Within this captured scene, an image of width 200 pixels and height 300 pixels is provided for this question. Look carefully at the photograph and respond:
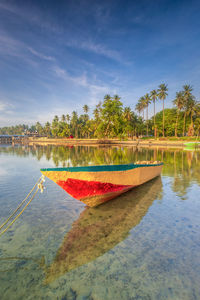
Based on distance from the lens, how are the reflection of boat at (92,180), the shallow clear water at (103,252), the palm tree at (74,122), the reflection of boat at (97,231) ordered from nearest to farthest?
the shallow clear water at (103,252) < the reflection of boat at (97,231) < the reflection of boat at (92,180) < the palm tree at (74,122)

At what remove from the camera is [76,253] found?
376 cm

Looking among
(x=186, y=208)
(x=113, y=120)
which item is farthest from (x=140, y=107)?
(x=186, y=208)

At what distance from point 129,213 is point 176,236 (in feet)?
6.01

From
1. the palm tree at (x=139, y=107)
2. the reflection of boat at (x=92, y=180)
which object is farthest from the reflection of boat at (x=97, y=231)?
the palm tree at (x=139, y=107)

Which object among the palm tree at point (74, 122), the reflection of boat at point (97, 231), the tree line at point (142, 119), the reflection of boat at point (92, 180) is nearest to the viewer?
the reflection of boat at point (97, 231)

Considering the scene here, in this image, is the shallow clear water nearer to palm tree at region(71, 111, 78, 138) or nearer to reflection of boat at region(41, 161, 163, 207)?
reflection of boat at region(41, 161, 163, 207)

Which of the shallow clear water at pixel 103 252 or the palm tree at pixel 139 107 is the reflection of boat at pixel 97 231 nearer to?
the shallow clear water at pixel 103 252

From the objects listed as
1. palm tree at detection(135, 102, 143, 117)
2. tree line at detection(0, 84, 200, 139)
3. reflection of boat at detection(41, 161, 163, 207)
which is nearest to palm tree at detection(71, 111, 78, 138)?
tree line at detection(0, 84, 200, 139)

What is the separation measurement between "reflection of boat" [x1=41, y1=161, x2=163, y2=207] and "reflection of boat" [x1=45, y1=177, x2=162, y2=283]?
545 millimetres

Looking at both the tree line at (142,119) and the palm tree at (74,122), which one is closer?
the tree line at (142,119)

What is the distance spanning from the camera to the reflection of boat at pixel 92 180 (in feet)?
17.9

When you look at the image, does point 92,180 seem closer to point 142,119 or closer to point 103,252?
point 103,252

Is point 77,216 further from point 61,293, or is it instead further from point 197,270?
point 197,270

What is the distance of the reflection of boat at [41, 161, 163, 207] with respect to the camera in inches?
214
